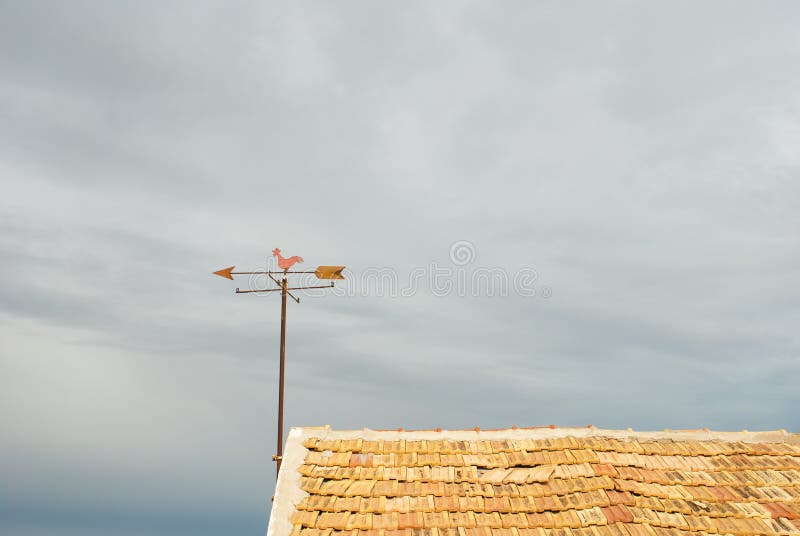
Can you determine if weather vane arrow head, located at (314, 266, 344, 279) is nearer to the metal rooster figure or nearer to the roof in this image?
the metal rooster figure

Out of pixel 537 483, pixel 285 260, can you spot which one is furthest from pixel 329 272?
pixel 537 483

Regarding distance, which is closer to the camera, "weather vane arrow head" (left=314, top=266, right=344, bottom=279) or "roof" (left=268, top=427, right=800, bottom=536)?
"roof" (left=268, top=427, right=800, bottom=536)

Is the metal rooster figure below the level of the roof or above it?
above

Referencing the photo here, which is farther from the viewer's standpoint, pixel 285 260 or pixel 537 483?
pixel 285 260

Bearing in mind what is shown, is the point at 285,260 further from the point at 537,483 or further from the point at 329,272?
the point at 537,483

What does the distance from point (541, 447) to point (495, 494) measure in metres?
1.71

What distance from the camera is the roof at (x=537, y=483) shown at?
33.0 ft

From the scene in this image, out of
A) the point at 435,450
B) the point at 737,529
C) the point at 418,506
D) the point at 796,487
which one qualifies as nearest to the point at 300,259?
the point at 435,450

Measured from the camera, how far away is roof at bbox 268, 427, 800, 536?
33.0 ft

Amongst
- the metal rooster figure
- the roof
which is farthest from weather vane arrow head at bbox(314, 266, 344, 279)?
the roof

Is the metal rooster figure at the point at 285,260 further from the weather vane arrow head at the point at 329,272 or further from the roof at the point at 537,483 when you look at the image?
the roof at the point at 537,483

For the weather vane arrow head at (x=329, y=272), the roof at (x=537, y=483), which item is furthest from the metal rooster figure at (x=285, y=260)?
the roof at (x=537, y=483)

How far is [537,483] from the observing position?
1093 cm

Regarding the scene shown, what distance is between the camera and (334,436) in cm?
1220
